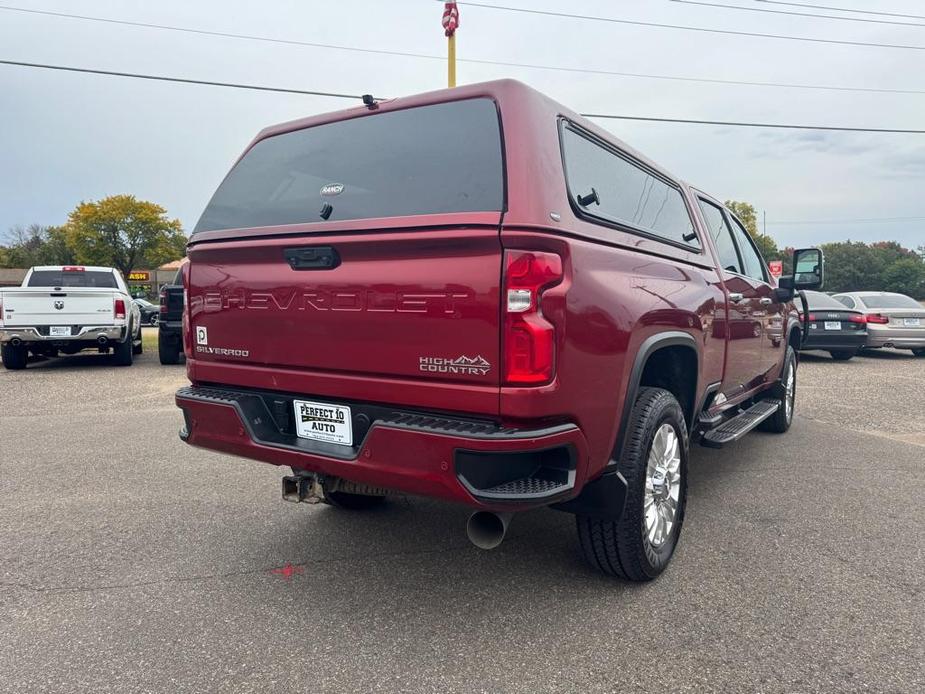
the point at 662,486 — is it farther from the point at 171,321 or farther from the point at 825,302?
the point at 825,302

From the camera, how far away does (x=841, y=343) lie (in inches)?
452

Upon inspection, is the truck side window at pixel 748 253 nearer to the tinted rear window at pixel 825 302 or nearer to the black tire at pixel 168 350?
the tinted rear window at pixel 825 302

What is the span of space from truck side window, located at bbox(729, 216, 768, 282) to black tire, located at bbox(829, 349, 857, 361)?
7.81m

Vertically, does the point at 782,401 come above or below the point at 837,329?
below

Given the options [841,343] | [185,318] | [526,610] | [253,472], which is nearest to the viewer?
[526,610]

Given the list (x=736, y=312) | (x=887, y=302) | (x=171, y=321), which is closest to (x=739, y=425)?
(x=736, y=312)

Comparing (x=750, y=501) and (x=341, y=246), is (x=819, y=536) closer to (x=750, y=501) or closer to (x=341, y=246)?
(x=750, y=501)

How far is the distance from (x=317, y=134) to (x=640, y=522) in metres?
2.22

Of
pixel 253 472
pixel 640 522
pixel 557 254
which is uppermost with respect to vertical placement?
pixel 557 254

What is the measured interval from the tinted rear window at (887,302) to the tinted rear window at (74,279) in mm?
14084

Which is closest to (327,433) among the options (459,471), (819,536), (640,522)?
(459,471)

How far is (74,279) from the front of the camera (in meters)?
11.9

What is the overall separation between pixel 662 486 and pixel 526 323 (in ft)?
4.32

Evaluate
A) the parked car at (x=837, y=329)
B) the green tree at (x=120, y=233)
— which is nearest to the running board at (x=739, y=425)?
the parked car at (x=837, y=329)
